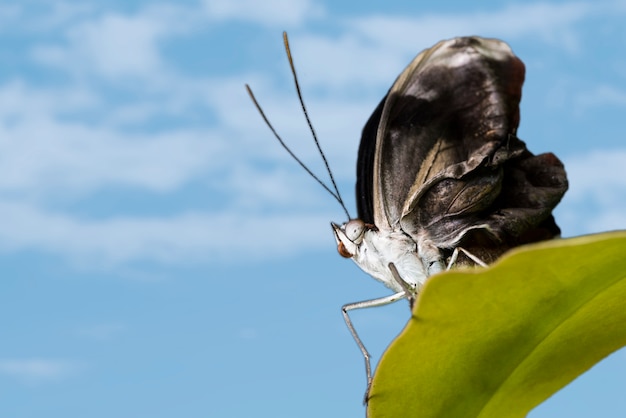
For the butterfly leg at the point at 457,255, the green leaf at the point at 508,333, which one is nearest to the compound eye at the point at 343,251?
the butterfly leg at the point at 457,255

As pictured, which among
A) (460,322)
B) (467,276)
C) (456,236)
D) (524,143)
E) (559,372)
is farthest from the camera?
(524,143)

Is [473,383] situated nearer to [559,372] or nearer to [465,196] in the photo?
[559,372]

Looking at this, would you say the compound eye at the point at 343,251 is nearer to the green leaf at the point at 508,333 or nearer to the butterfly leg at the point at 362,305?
the butterfly leg at the point at 362,305

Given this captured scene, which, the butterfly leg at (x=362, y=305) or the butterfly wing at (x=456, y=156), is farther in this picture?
the butterfly wing at (x=456, y=156)

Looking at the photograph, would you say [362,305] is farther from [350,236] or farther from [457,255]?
[457,255]

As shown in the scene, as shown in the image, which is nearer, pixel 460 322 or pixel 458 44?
pixel 460 322

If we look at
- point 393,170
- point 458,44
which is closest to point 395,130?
point 393,170

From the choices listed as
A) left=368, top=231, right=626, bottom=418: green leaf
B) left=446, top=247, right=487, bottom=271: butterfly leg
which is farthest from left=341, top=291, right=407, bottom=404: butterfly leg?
left=368, top=231, right=626, bottom=418: green leaf

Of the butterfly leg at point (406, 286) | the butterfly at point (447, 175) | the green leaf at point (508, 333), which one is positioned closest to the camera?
the green leaf at point (508, 333)
